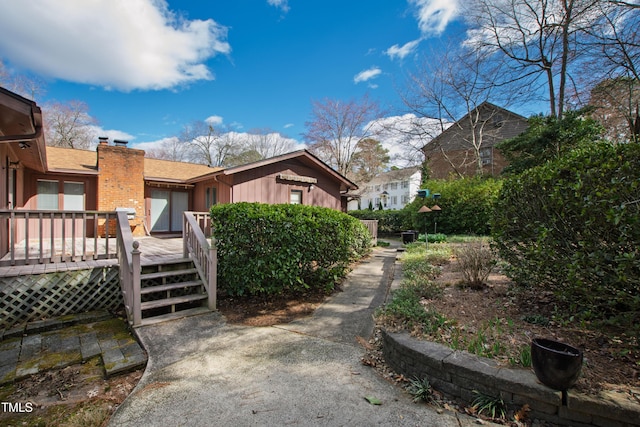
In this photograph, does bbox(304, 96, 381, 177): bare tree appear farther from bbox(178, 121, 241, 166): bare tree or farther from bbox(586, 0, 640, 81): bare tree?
bbox(586, 0, 640, 81): bare tree

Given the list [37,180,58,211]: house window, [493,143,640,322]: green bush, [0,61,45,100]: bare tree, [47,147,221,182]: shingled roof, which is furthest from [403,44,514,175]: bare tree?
[0,61,45,100]: bare tree

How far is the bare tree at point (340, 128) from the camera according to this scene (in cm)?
2648

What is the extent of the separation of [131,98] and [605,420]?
2580cm

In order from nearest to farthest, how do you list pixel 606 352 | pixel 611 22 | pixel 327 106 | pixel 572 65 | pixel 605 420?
pixel 605 420 < pixel 606 352 < pixel 611 22 < pixel 572 65 < pixel 327 106

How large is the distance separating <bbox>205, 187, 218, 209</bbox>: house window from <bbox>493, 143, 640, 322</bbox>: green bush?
10642mm

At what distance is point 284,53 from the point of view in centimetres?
1259

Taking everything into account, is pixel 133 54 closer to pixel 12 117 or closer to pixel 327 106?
pixel 12 117

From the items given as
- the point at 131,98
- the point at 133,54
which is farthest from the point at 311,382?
the point at 131,98

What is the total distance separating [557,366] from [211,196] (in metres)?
11.9

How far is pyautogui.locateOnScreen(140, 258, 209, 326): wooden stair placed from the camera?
4508mm

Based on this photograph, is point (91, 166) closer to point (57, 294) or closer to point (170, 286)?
point (57, 294)

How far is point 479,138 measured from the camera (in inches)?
824

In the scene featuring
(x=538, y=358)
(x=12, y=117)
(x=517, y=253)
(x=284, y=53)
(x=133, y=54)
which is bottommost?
(x=538, y=358)

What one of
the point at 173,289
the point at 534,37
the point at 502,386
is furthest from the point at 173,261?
the point at 534,37
